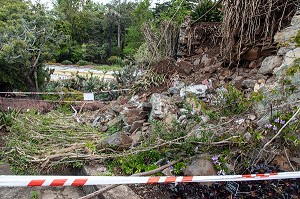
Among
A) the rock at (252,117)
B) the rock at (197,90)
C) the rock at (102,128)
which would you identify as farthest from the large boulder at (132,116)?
the rock at (252,117)

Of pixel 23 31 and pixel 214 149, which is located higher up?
pixel 23 31

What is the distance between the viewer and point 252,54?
402 cm

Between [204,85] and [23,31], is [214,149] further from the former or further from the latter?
[23,31]

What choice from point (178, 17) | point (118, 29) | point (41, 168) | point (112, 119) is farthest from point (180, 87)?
point (118, 29)

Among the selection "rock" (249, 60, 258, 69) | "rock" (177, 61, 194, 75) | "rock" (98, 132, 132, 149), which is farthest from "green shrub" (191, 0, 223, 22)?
"rock" (98, 132, 132, 149)

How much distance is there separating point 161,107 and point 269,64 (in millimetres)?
1810

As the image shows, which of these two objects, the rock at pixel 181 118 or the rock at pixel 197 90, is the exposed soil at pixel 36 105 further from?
the rock at pixel 181 118

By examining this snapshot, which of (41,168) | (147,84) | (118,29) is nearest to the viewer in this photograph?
(41,168)

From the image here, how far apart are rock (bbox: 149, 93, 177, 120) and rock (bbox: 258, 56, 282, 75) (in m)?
1.51

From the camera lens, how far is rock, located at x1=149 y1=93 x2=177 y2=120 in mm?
4019

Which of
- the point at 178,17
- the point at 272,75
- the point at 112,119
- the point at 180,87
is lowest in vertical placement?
the point at 112,119

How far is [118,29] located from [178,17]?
83.0 feet

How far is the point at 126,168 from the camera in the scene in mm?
2869

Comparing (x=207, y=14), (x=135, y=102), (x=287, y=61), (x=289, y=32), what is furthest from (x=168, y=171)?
(x=207, y=14)
